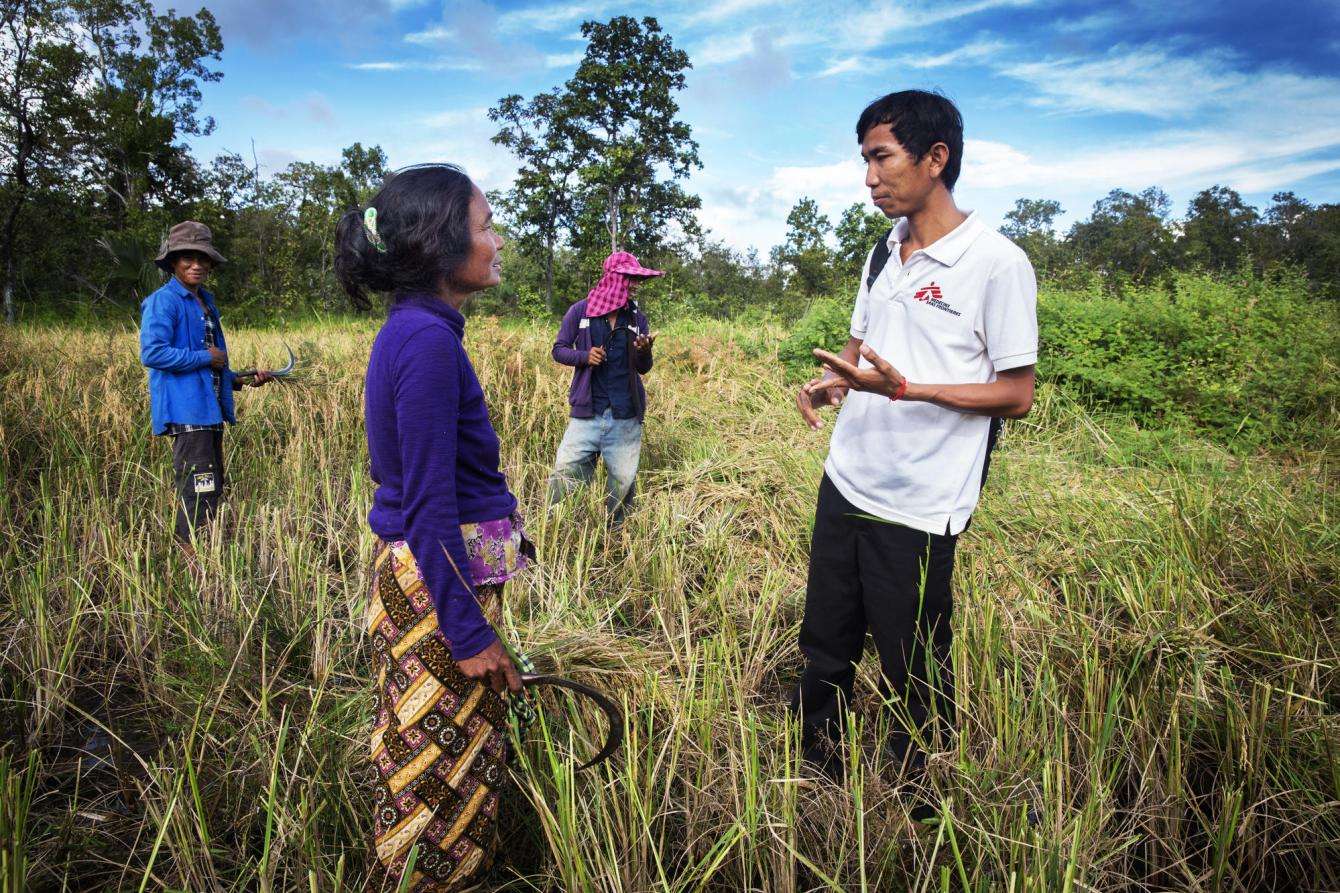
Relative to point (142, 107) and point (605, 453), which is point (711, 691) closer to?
point (605, 453)

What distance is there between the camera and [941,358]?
5.24 ft

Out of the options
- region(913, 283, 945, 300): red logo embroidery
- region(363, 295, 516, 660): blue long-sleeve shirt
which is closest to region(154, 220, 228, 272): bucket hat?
region(363, 295, 516, 660): blue long-sleeve shirt

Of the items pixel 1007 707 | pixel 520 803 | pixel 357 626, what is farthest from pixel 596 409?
pixel 1007 707

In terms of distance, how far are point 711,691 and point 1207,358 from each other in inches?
263

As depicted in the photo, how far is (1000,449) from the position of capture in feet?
14.2

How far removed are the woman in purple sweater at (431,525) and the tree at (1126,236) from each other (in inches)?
1575

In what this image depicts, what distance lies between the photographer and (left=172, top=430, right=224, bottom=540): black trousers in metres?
3.11

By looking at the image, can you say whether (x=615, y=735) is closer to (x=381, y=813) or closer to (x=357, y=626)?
(x=381, y=813)

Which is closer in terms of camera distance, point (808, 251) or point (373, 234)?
point (373, 234)

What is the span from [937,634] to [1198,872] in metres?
0.76

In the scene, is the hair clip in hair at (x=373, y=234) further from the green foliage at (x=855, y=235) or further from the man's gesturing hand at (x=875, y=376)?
the green foliage at (x=855, y=235)

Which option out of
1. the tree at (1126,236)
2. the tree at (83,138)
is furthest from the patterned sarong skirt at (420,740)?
the tree at (1126,236)

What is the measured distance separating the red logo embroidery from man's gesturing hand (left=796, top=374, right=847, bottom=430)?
293 mm

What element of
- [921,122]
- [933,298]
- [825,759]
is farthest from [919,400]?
[825,759]
